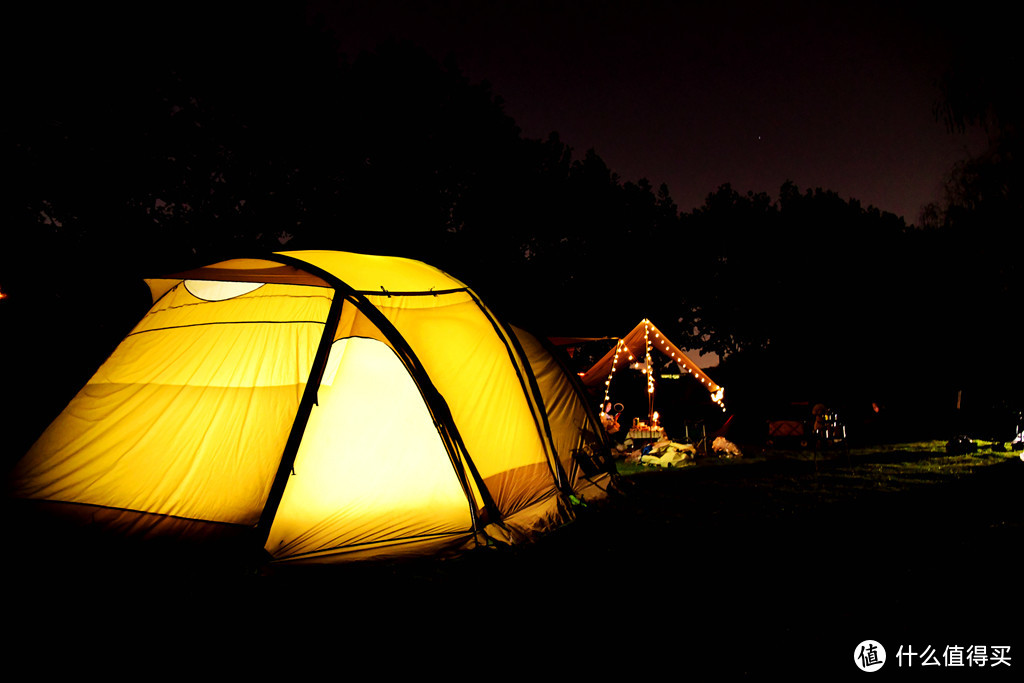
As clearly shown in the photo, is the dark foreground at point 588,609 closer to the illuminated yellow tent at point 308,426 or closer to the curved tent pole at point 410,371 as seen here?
the illuminated yellow tent at point 308,426

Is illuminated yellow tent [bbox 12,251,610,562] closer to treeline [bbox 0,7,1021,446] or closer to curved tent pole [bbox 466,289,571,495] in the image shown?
curved tent pole [bbox 466,289,571,495]

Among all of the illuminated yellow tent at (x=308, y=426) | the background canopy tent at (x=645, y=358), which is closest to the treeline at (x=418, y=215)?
the illuminated yellow tent at (x=308, y=426)

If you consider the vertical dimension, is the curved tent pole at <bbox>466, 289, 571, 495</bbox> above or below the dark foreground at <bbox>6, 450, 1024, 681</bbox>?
above

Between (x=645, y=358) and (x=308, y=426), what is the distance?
984cm

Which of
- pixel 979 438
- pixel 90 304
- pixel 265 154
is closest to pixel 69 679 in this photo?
pixel 90 304

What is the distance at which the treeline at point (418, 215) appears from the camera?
10602 millimetres

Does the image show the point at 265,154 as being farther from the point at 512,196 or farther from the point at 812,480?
the point at 812,480

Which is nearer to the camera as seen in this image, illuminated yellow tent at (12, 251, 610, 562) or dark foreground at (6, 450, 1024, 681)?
dark foreground at (6, 450, 1024, 681)

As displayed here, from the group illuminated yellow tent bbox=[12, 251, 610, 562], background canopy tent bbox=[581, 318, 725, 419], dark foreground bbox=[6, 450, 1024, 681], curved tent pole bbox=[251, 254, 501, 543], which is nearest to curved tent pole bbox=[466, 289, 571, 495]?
illuminated yellow tent bbox=[12, 251, 610, 562]

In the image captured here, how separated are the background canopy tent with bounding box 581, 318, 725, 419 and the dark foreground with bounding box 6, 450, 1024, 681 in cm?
801

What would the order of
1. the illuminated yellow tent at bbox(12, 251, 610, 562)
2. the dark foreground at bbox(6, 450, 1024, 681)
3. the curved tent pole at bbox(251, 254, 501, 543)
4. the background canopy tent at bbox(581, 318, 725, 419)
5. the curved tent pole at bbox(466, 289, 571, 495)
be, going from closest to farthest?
the dark foreground at bbox(6, 450, 1024, 681) < the illuminated yellow tent at bbox(12, 251, 610, 562) < the curved tent pole at bbox(251, 254, 501, 543) < the curved tent pole at bbox(466, 289, 571, 495) < the background canopy tent at bbox(581, 318, 725, 419)

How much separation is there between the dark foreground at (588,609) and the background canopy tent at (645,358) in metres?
8.01

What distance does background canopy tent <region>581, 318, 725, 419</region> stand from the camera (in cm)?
1258

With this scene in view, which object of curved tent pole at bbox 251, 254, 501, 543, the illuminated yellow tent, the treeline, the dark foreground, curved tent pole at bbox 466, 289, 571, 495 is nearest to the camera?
the dark foreground
